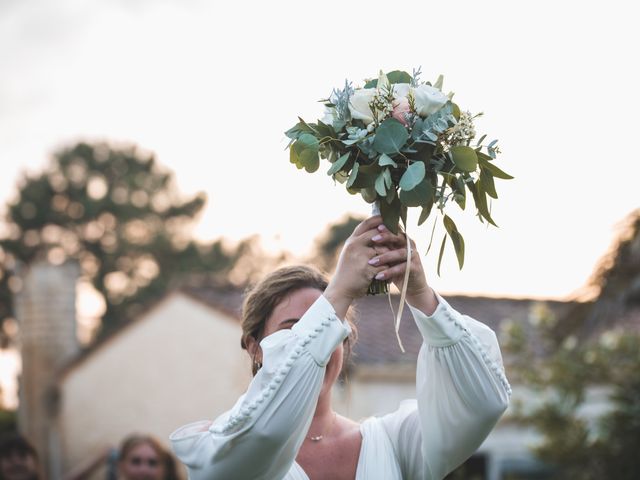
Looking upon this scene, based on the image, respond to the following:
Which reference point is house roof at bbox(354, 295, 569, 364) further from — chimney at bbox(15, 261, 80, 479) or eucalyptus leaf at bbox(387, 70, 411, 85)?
eucalyptus leaf at bbox(387, 70, 411, 85)

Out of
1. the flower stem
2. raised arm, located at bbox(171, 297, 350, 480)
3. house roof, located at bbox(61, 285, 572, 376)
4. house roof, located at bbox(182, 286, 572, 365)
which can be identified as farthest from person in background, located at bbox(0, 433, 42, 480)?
house roof, located at bbox(61, 285, 572, 376)

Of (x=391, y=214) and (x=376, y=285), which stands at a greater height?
(x=391, y=214)

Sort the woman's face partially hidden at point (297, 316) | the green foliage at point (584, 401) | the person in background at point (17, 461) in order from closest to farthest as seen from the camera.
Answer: the woman's face partially hidden at point (297, 316) < the person in background at point (17, 461) < the green foliage at point (584, 401)

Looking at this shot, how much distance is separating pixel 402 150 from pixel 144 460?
4.58 metres

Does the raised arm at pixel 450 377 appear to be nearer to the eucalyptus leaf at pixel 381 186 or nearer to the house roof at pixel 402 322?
the eucalyptus leaf at pixel 381 186

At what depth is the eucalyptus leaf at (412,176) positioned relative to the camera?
8.48 ft

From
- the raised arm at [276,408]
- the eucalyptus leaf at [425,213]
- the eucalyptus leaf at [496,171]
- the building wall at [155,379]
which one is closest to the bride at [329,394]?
the raised arm at [276,408]

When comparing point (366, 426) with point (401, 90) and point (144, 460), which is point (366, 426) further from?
point (144, 460)

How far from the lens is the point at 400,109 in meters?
2.71

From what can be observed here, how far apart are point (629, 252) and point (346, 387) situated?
5.25 m

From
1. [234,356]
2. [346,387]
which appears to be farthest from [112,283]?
[346,387]

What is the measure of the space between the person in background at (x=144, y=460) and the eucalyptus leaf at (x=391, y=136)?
4.57 meters

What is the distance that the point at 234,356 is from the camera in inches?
654

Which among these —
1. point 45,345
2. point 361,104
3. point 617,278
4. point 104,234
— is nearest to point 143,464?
point 617,278
